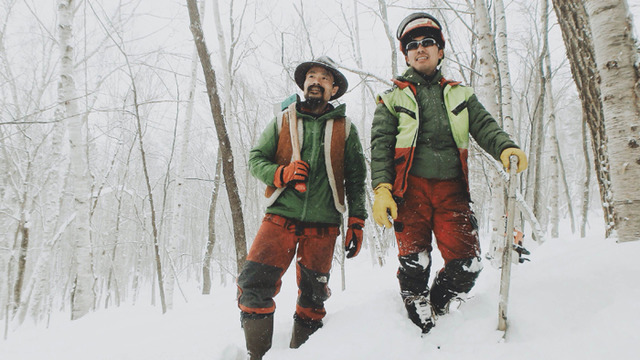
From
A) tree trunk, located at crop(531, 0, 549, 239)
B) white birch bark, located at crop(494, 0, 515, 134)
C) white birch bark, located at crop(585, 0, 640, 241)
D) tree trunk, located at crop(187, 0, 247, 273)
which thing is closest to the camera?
white birch bark, located at crop(585, 0, 640, 241)

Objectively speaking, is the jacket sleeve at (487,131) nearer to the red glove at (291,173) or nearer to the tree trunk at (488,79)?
the red glove at (291,173)

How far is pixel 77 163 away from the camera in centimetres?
546

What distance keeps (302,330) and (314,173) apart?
42.5 inches

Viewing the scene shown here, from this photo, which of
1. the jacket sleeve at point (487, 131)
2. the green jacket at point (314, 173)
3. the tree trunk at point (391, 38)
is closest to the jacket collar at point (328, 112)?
the green jacket at point (314, 173)

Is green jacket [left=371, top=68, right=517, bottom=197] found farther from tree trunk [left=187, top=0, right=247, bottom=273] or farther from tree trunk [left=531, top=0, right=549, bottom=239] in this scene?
tree trunk [left=531, top=0, right=549, bottom=239]

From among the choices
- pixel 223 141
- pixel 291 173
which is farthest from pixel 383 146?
pixel 223 141

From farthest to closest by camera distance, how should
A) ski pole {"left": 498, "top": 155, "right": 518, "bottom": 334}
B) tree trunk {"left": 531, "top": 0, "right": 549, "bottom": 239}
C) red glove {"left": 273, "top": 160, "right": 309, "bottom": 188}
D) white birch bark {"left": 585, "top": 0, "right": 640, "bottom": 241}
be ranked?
tree trunk {"left": 531, "top": 0, "right": 549, "bottom": 239}, red glove {"left": 273, "top": 160, "right": 309, "bottom": 188}, white birch bark {"left": 585, "top": 0, "right": 640, "bottom": 241}, ski pole {"left": 498, "top": 155, "right": 518, "bottom": 334}

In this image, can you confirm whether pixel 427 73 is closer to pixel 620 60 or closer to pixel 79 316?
pixel 620 60

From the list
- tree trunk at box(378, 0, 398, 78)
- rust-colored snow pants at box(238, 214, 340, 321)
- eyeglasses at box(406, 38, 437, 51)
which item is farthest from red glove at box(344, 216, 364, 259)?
tree trunk at box(378, 0, 398, 78)

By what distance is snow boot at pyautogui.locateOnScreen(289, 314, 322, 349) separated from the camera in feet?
6.92

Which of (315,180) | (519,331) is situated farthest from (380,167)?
(519,331)

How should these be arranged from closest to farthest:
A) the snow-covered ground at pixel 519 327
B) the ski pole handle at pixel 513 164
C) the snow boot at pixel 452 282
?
1. the snow-covered ground at pixel 519 327
2. the ski pole handle at pixel 513 164
3. the snow boot at pixel 452 282

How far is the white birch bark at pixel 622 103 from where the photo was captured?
175cm

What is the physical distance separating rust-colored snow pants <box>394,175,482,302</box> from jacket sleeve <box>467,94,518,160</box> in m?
0.27
